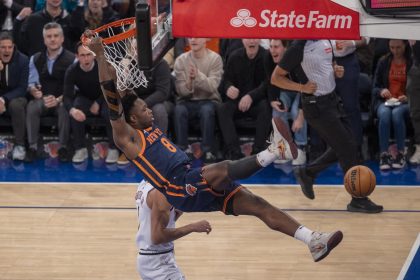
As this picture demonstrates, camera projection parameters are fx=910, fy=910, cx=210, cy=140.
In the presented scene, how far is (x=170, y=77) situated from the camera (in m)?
13.0

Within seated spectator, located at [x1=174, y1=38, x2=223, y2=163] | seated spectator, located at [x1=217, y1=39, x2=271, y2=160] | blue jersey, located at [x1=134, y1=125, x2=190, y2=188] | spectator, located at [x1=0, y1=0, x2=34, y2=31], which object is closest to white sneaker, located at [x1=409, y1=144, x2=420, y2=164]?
seated spectator, located at [x1=217, y1=39, x2=271, y2=160]

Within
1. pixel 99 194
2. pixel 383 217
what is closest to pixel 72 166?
pixel 99 194

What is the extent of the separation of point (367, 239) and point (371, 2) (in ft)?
11.6

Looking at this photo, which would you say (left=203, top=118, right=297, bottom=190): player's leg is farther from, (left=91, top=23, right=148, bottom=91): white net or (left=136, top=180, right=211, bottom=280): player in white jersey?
(left=91, top=23, right=148, bottom=91): white net

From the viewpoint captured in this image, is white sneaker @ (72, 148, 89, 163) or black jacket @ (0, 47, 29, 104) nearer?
white sneaker @ (72, 148, 89, 163)

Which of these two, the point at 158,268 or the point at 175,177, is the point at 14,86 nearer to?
the point at 175,177

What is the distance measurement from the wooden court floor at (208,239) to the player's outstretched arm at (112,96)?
1664 mm

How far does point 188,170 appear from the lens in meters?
7.79

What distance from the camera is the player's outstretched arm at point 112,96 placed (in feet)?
24.2

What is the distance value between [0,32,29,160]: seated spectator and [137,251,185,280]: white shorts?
6235mm

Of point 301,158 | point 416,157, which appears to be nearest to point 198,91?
point 301,158

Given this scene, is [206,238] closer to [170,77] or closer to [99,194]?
[99,194]

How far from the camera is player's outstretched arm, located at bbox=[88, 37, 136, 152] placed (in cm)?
736

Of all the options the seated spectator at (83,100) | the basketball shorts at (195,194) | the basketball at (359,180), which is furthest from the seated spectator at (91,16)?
the basketball shorts at (195,194)
